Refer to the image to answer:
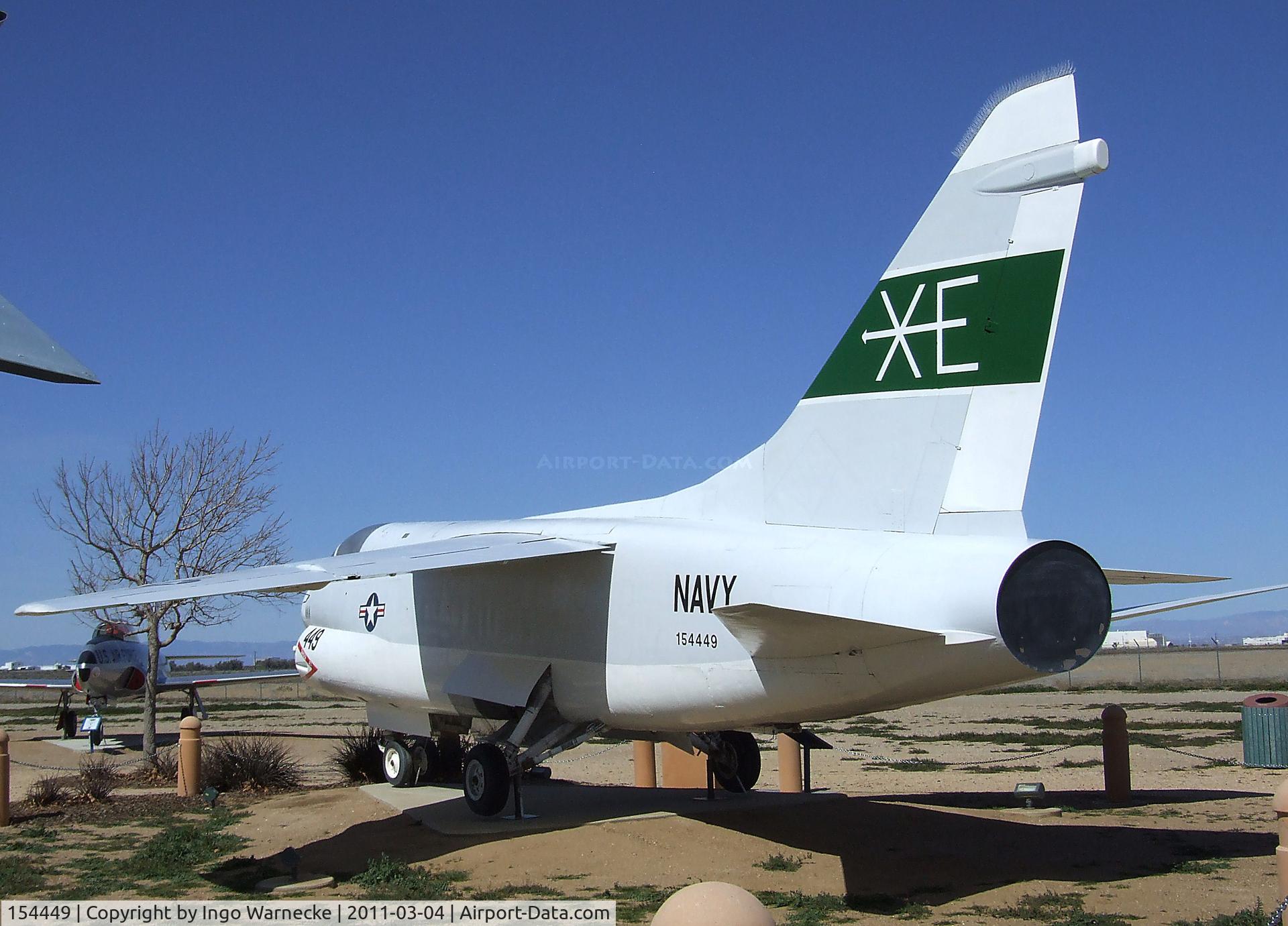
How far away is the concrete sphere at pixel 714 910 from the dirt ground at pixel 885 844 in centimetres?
484

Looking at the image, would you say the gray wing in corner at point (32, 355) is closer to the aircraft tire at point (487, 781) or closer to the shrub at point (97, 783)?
the aircraft tire at point (487, 781)

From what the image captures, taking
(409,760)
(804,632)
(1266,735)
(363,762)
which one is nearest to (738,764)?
(409,760)

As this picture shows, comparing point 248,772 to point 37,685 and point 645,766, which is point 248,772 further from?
point 37,685

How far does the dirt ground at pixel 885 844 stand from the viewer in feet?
29.7

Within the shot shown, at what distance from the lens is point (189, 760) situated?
51.5ft

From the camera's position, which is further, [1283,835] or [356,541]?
[356,541]

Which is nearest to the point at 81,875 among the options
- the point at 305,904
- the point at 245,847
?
the point at 245,847

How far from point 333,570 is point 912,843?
607cm

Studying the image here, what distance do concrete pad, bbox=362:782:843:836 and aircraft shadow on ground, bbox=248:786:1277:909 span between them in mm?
63

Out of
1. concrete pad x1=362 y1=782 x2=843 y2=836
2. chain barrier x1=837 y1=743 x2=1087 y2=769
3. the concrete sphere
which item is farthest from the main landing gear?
the concrete sphere

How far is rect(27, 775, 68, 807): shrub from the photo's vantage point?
14846 mm

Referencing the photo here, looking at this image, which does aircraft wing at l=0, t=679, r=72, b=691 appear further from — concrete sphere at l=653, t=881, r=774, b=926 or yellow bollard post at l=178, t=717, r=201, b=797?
concrete sphere at l=653, t=881, r=774, b=926

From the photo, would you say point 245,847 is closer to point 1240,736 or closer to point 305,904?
point 305,904

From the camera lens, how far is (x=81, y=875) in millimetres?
10453
